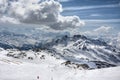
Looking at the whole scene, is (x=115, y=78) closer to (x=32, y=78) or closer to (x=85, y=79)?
(x=85, y=79)

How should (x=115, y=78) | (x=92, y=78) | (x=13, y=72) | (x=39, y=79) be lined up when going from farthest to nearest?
1. (x=13, y=72)
2. (x=39, y=79)
3. (x=92, y=78)
4. (x=115, y=78)

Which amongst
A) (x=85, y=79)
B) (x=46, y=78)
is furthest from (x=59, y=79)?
(x=85, y=79)

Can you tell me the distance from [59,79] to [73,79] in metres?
7.70

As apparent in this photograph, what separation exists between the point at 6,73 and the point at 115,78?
4839 cm

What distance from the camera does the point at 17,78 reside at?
96312 mm

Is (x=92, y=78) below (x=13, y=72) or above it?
below

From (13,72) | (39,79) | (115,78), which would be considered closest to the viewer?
(115,78)

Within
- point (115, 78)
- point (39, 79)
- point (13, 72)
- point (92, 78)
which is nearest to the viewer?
point (115, 78)

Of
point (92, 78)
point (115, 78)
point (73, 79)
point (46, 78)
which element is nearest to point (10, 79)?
point (46, 78)

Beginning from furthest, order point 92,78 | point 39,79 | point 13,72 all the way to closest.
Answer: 1. point 13,72
2. point 39,79
3. point 92,78

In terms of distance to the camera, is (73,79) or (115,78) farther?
(73,79)

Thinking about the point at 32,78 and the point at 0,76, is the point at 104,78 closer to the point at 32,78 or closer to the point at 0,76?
the point at 32,78

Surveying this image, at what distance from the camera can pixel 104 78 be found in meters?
88.1

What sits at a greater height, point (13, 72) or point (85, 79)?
point (13, 72)
